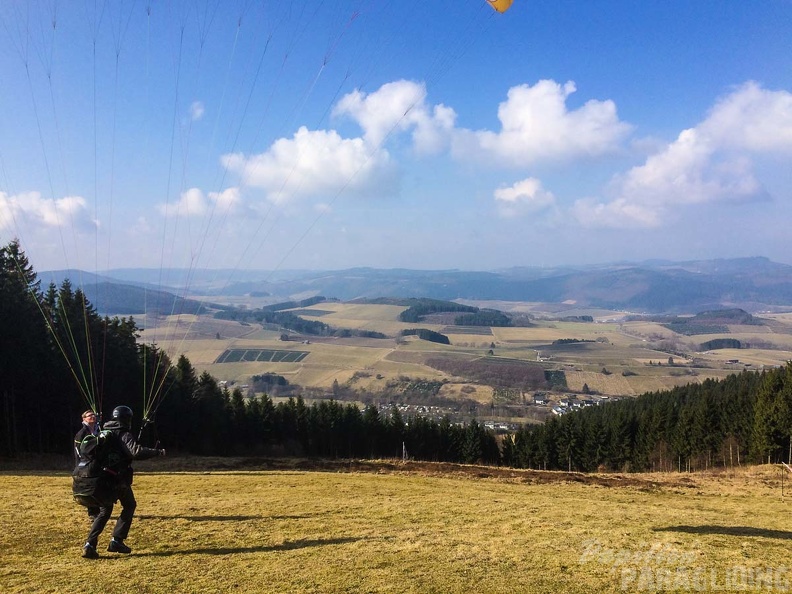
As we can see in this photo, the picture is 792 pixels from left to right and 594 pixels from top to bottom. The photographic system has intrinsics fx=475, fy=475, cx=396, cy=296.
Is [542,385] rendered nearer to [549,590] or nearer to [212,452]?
[212,452]

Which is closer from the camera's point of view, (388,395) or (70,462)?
(70,462)

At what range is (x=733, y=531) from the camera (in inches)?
460

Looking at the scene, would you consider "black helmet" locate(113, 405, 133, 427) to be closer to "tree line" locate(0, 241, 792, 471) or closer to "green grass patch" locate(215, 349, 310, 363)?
"tree line" locate(0, 241, 792, 471)

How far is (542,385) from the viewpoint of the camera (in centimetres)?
10612

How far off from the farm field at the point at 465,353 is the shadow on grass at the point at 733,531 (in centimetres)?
7803

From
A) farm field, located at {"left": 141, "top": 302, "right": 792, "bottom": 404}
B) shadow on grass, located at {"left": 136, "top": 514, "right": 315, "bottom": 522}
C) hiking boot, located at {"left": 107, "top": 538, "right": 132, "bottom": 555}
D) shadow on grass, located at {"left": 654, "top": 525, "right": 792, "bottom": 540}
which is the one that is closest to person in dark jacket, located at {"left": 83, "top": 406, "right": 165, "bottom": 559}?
hiking boot, located at {"left": 107, "top": 538, "right": 132, "bottom": 555}

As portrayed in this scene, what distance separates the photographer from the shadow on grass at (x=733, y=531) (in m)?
11.2

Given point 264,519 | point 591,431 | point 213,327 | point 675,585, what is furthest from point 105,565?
point 213,327

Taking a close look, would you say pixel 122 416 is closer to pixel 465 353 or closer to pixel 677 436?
pixel 677 436

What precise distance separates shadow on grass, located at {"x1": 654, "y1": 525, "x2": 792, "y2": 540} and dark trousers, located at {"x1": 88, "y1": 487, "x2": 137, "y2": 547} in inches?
446

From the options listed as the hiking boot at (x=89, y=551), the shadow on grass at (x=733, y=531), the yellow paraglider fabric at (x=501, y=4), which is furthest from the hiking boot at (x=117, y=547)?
the yellow paraglider fabric at (x=501, y=4)

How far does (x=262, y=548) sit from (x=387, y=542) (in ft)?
7.97

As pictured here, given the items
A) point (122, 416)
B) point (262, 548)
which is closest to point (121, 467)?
point (122, 416)

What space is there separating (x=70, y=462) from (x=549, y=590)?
94.0 ft
